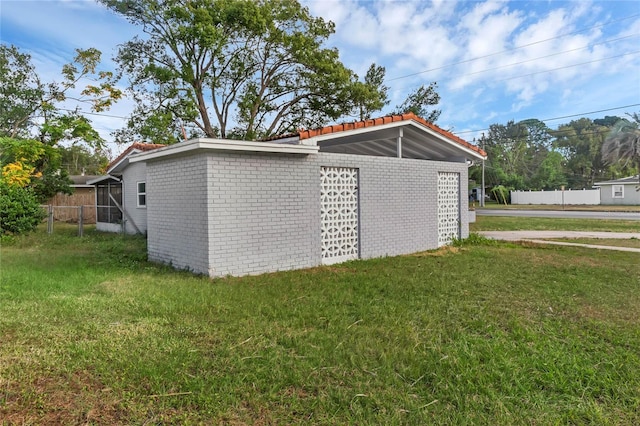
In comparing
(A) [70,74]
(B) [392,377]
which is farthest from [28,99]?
(B) [392,377]

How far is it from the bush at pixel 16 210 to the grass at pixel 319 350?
25.9ft

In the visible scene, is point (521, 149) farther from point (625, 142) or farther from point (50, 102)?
point (50, 102)

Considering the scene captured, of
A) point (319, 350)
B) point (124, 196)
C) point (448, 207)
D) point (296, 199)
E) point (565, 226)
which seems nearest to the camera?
point (319, 350)

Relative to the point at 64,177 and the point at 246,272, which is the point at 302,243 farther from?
the point at 64,177

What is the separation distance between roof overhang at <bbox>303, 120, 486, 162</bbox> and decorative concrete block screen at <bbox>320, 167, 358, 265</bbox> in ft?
2.63

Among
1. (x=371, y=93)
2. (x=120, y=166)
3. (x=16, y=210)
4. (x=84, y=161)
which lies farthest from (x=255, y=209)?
(x=84, y=161)

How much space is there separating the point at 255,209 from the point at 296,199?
0.88 meters

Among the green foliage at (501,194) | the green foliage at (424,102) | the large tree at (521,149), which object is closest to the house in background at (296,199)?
the green foliage at (424,102)

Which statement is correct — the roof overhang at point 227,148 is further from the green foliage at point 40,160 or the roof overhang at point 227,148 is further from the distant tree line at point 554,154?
the distant tree line at point 554,154

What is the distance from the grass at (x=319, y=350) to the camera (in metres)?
2.57

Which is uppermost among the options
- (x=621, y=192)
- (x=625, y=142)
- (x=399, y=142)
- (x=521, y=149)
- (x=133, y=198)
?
(x=521, y=149)

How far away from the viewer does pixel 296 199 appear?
743 cm

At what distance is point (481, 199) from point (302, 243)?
3707 centimetres

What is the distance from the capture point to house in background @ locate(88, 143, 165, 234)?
13.8m
